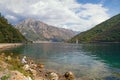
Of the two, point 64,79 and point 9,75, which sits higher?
point 9,75

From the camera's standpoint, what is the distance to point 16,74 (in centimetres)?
1845

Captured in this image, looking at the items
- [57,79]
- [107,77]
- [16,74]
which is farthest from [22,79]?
[107,77]

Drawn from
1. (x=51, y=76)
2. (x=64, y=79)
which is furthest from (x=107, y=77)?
(x=51, y=76)

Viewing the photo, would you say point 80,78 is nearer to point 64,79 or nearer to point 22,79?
point 64,79

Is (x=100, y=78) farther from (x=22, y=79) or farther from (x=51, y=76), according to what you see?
→ (x=22, y=79)

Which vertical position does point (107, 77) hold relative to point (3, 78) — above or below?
below

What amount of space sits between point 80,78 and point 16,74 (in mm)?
26240

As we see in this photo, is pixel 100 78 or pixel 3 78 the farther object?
pixel 100 78

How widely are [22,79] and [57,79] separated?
2395 centimetres

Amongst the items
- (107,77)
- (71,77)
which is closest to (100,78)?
(107,77)

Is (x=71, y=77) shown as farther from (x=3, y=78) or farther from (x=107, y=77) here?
(x=3, y=78)

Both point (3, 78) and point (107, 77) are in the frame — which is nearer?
point (3, 78)

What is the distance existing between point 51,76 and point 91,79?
7.95 m

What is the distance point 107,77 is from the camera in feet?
144
